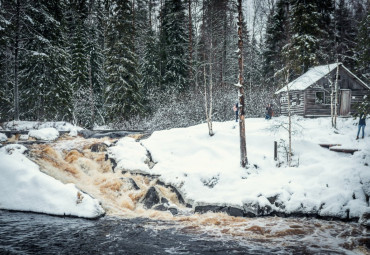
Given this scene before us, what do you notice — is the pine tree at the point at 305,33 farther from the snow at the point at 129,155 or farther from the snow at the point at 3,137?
the snow at the point at 3,137

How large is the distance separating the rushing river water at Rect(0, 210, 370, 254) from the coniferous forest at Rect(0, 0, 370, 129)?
33.5 feet

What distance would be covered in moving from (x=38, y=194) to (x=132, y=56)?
17302 millimetres

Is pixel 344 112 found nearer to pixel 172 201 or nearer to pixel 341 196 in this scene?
pixel 341 196

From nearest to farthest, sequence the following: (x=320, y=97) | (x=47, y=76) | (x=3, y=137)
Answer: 1. (x=3, y=137)
2. (x=47, y=76)
3. (x=320, y=97)

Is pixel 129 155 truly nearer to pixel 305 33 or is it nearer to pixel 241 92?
pixel 241 92

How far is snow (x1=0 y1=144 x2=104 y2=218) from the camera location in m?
8.37

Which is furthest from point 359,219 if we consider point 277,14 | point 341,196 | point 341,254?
point 277,14

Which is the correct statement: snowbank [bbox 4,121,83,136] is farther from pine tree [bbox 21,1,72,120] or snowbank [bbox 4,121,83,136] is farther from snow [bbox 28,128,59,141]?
pine tree [bbox 21,1,72,120]

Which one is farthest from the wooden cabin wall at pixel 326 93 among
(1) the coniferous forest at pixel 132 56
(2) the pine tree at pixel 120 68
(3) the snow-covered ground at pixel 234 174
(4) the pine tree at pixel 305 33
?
(2) the pine tree at pixel 120 68

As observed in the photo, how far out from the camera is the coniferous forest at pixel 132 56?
18.7 metres

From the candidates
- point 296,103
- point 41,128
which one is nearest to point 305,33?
point 296,103

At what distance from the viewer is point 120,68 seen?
73.7ft

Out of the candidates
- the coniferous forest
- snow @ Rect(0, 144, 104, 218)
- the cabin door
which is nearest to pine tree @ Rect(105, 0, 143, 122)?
the coniferous forest

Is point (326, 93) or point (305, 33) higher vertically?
point (305, 33)
